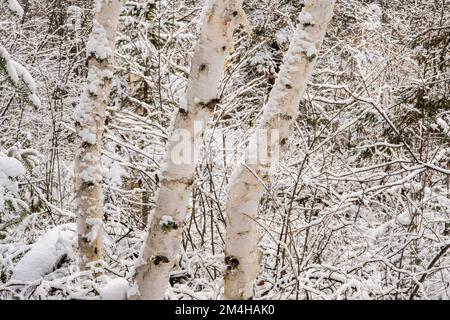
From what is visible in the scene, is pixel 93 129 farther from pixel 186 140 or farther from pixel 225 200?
pixel 225 200

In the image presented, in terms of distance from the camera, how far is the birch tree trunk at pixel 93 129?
9.91 feet

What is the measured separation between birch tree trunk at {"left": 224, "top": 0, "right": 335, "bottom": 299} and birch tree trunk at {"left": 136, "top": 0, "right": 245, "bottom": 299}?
0.54 meters

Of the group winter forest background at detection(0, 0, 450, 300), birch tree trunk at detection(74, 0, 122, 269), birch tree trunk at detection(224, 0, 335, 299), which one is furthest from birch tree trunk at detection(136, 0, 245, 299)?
birch tree trunk at detection(74, 0, 122, 269)

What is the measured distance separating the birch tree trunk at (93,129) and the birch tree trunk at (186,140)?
0.78m

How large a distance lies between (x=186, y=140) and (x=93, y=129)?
3.40 ft

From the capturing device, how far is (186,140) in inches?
94.2

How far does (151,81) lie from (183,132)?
11.5 feet

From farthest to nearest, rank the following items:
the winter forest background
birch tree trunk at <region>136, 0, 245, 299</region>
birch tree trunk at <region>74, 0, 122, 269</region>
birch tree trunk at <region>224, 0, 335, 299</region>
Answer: the winter forest background < birch tree trunk at <region>74, 0, 122, 269</region> < birch tree trunk at <region>224, 0, 335, 299</region> < birch tree trunk at <region>136, 0, 245, 299</region>

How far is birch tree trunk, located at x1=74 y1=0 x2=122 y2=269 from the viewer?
119 inches

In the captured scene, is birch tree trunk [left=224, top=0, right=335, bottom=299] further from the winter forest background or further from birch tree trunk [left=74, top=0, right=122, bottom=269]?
birch tree trunk [left=74, top=0, right=122, bottom=269]

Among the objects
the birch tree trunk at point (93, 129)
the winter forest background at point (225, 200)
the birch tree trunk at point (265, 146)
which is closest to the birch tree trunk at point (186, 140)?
the winter forest background at point (225, 200)
